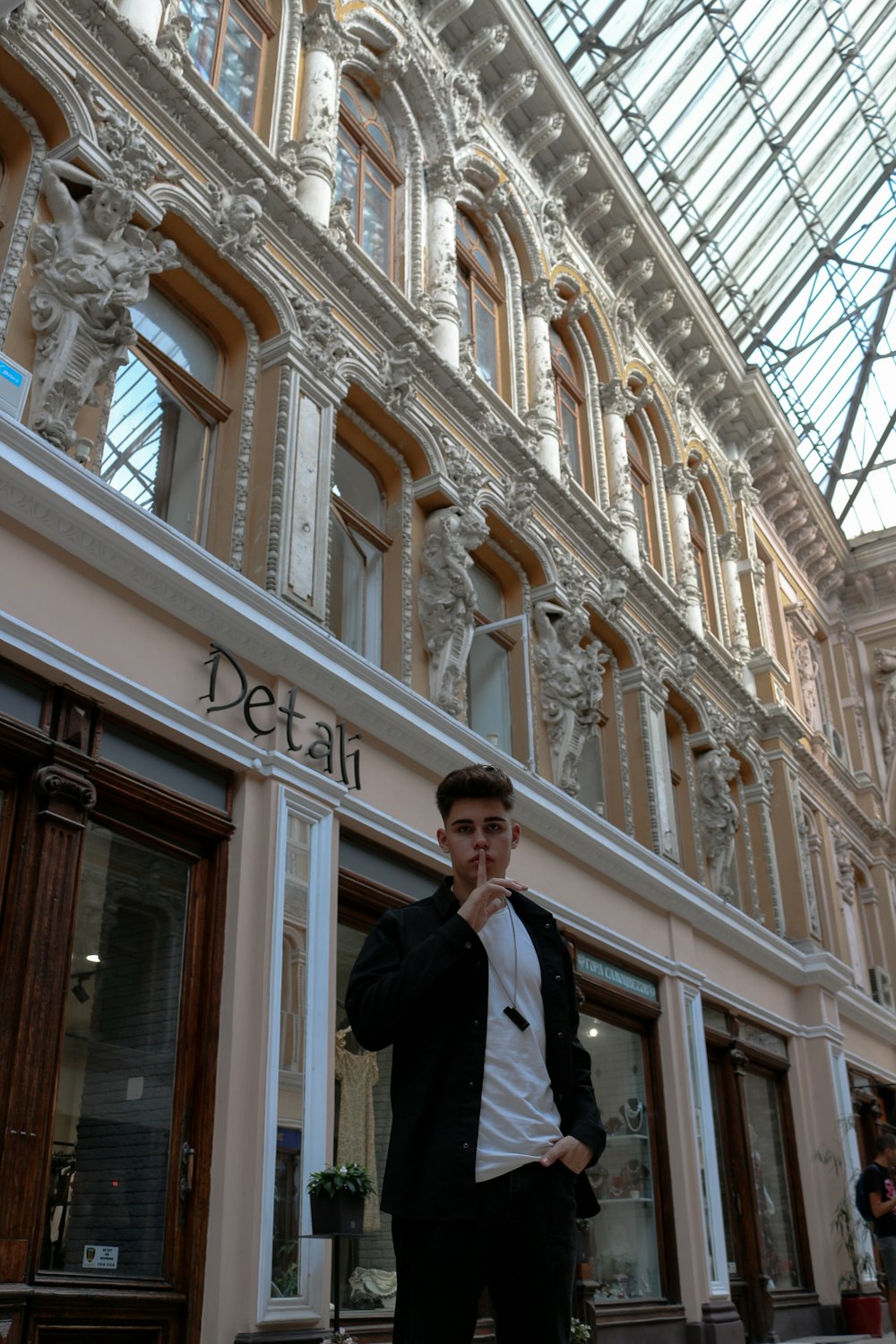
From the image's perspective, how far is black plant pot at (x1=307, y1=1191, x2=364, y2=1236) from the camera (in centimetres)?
593

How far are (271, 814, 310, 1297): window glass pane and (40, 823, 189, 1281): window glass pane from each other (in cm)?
57

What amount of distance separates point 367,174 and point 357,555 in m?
3.80

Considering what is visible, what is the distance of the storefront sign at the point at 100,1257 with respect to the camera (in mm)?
5496

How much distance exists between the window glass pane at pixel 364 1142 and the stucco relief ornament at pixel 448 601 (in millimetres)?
2481

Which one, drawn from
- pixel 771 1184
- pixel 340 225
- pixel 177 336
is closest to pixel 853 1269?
pixel 771 1184

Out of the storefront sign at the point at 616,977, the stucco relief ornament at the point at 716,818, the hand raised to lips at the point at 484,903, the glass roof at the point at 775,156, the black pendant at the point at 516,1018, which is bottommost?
the black pendant at the point at 516,1018

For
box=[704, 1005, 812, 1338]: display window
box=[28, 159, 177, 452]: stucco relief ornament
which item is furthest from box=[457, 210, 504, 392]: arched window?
box=[704, 1005, 812, 1338]: display window

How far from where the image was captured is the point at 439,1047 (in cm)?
259

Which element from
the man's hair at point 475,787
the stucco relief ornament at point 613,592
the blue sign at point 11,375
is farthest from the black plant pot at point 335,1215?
the stucco relief ornament at point 613,592

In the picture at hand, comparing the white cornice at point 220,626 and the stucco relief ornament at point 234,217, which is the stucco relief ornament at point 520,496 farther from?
the stucco relief ornament at point 234,217

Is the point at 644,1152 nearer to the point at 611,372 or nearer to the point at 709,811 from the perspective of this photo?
the point at 709,811

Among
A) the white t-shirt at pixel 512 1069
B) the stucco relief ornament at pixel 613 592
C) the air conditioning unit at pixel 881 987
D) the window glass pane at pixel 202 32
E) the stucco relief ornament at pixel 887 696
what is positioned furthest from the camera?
the stucco relief ornament at pixel 887 696

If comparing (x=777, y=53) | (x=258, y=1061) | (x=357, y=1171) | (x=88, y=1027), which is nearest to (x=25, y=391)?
(x=88, y=1027)

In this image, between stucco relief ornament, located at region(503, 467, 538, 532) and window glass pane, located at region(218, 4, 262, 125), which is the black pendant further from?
stucco relief ornament, located at region(503, 467, 538, 532)
